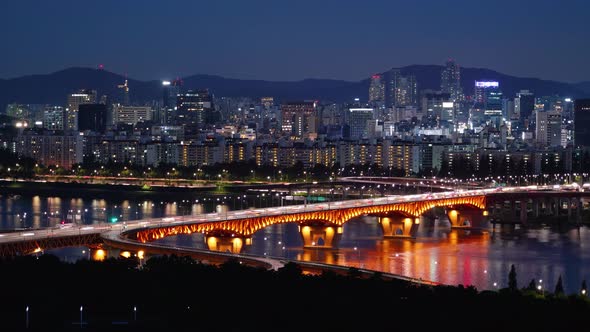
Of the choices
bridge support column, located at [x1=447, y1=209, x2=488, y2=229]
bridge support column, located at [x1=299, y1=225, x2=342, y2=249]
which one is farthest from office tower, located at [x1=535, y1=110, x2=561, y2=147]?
bridge support column, located at [x1=299, y1=225, x2=342, y2=249]

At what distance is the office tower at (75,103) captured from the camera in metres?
117

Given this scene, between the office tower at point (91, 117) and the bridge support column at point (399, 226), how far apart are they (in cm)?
7198

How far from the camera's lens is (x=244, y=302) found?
854 inches

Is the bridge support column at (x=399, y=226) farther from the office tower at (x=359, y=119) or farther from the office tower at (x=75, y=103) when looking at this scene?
the office tower at (x=359, y=119)

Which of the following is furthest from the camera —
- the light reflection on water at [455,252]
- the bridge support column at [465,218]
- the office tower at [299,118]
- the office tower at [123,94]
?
the office tower at [123,94]

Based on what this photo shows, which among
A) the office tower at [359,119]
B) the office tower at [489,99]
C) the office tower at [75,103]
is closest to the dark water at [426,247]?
the office tower at [75,103]

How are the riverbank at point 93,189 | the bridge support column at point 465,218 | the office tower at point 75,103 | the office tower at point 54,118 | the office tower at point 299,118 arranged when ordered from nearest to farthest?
the bridge support column at point 465,218 < the riverbank at point 93,189 < the office tower at point 75,103 < the office tower at point 299,118 < the office tower at point 54,118

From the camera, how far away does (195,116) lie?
Answer: 12244 cm

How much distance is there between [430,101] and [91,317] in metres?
121

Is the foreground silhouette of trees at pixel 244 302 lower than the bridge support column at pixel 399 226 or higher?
higher

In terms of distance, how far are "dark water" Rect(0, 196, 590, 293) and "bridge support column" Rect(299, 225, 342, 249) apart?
0.31 metres

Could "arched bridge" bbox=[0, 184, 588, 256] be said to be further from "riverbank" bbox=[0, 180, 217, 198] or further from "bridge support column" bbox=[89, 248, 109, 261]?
"riverbank" bbox=[0, 180, 217, 198]

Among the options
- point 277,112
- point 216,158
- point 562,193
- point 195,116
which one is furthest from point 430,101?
point 562,193

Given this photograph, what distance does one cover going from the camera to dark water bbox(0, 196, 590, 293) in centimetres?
3062
